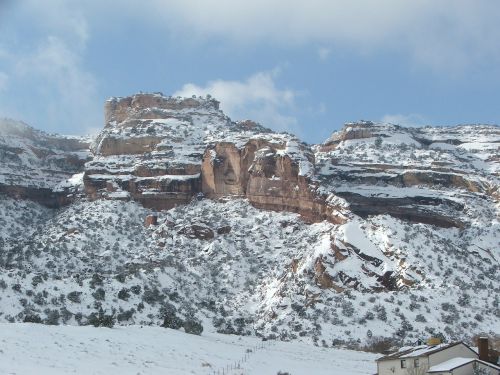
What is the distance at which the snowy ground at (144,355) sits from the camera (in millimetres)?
43000

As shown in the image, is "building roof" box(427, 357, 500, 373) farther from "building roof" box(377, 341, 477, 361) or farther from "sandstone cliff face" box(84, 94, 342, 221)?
"sandstone cliff face" box(84, 94, 342, 221)

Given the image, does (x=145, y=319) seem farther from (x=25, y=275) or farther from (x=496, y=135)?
(x=496, y=135)

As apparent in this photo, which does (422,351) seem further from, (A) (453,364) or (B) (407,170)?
(B) (407,170)

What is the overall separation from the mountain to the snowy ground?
974 centimetres

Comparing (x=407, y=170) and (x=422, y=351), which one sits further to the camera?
(x=407, y=170)

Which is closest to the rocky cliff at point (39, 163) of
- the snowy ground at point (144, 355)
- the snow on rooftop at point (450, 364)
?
the snowy ground at point (144, 355)

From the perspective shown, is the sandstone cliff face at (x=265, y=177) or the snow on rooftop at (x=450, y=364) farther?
the sandstone cliff face at (x=265, y=177)

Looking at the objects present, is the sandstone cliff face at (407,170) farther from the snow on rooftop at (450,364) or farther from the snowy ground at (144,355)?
the snow on rooftop at (450,364)

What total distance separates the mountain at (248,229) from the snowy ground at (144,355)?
9740mm

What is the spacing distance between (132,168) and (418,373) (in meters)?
95.4

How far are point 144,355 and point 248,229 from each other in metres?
66.9

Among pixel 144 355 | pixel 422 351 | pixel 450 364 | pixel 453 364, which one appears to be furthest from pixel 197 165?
pixel 453 364

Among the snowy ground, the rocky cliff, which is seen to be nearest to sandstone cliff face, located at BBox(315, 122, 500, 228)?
the rocky cliff

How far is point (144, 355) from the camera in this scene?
49531 mm
